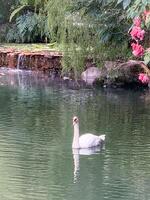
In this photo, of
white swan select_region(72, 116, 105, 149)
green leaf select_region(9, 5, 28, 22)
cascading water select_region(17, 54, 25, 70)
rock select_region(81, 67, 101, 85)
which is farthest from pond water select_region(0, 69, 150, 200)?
green leaf select_region(9, 5, 28, 22)

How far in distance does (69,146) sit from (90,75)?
8.80m

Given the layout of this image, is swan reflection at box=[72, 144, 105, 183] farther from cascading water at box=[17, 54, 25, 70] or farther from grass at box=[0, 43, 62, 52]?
cascading water at box=[17, 54, 25, 70]

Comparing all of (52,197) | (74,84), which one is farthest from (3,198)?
(74,84)

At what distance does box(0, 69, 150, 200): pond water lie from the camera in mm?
9562

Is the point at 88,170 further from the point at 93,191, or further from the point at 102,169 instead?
the point at 93,191

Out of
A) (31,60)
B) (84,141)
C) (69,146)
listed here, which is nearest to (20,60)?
(31,60)

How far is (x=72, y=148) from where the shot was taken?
39.3 ft

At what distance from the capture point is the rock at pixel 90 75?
20672 mm

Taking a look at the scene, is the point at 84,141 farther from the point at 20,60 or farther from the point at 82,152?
the point at 20,60

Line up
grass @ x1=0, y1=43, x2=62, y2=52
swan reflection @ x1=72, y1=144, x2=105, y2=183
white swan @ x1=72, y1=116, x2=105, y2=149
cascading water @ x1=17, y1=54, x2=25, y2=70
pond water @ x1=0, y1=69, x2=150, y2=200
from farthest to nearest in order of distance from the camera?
grass @ x1=0, y1=43, x2=62, y2=52 → cascading water @ x1=17, y1=54, x2=25, y2=70 → white swan @ x1=72, y1=116, x2=105, y2=149 → swan reflection @ x1=72, y1=144, x2=105, y2=183 → pond water @ x1=0, y1=69, x2=150, y2=200

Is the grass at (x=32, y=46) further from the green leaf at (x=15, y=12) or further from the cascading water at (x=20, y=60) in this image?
the green leaf at (x=15, y=12)

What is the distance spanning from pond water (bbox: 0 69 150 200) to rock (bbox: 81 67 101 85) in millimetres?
1309

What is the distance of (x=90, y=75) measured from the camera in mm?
20875

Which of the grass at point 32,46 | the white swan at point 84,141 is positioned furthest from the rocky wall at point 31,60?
the white swan at point 84,141
